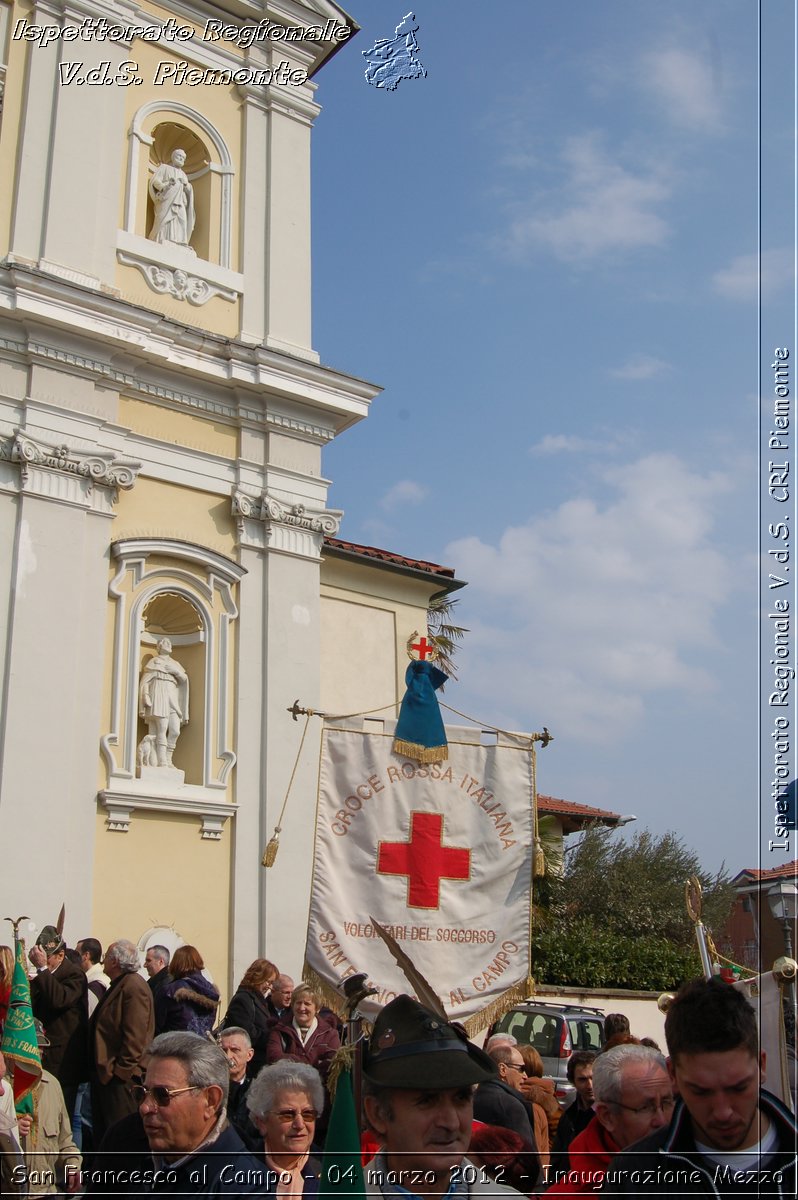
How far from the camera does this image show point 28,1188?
5.34 m

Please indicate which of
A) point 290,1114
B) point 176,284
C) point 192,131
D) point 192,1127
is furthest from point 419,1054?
point 192,131

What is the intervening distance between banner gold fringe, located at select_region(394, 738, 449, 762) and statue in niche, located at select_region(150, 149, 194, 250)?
10559 millimetres

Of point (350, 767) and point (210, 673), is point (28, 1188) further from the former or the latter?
point (210, 673)

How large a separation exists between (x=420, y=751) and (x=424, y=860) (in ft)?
1.82

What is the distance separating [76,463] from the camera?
13102mm

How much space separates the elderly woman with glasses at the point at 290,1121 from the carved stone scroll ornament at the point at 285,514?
10846 millimetres

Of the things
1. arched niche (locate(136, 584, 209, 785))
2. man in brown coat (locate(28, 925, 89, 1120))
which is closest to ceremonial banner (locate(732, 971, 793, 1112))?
man in brown coat (locate(28, 925, 89, 1120))

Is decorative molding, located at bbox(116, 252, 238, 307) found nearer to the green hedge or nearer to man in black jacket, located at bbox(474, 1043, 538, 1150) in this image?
the green hedge

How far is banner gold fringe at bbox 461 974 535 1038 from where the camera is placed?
614 centimetres

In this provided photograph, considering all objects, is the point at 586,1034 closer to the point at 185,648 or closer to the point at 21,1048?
the point at 185,648

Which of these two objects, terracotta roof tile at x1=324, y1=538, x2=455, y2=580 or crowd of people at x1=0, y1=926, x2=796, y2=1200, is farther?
terracotta roof tile at x1=324, y1=538, x2=455, y2=580

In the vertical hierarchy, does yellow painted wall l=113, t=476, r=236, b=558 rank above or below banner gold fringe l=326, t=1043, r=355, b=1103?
above

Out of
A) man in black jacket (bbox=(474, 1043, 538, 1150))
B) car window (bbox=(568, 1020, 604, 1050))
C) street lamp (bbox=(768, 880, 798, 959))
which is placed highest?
street lamp (bbox=(768, 880, 798, 959))

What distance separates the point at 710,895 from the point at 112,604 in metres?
16.5
